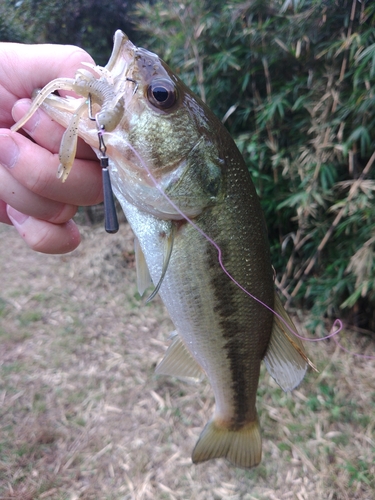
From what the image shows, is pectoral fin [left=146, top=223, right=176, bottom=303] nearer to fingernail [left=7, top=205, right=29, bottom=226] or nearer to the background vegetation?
fingernail [left=7, top=205, right=29, bottom=226]

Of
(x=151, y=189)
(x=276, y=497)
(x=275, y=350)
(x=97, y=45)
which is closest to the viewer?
(x=151, y=189)

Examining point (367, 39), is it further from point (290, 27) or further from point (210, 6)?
point (210, 6)

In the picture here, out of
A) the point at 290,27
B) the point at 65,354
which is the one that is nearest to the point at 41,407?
the point at 65,354

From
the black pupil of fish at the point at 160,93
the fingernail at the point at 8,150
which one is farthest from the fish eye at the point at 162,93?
the fingernail at the point at 8,150

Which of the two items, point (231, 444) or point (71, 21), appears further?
point (71, 21)

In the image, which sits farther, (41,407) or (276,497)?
(41,407)

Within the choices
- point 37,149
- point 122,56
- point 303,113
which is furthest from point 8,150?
point 303,113

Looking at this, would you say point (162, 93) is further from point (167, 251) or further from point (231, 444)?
point (231, 444)

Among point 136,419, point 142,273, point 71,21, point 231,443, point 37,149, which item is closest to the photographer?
point 37,149
